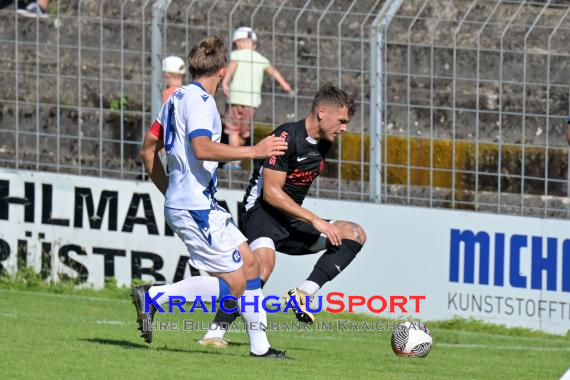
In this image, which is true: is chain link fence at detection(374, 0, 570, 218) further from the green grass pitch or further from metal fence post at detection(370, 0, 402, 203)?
the green grass pitch

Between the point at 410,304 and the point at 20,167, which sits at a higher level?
the point at 20,167

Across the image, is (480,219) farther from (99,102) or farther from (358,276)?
(99,102)

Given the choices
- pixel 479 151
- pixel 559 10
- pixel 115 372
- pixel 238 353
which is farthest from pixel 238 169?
pixel 115 372

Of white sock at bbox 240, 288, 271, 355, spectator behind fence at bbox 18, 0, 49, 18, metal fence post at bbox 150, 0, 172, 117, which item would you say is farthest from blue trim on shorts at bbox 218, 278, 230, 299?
spectator behind fence at bbox 18, 0, 49, 18

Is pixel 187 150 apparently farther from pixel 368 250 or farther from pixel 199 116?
pixel 368 250

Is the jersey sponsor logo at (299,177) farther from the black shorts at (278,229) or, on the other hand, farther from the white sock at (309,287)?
the white sock at (309,287)

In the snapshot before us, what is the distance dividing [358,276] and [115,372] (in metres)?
5.39

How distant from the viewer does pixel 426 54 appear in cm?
1320

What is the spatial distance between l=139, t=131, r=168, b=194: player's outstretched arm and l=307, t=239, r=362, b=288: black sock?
1470mm

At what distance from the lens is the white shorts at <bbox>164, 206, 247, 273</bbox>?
9.05 metres

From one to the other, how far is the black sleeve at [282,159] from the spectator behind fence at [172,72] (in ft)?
12.5

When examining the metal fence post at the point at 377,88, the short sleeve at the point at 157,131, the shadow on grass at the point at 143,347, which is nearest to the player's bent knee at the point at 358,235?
the shadow on grass at the point at 143,347

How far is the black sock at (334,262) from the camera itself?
10430mm

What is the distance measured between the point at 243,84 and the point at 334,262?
3.90 meters
